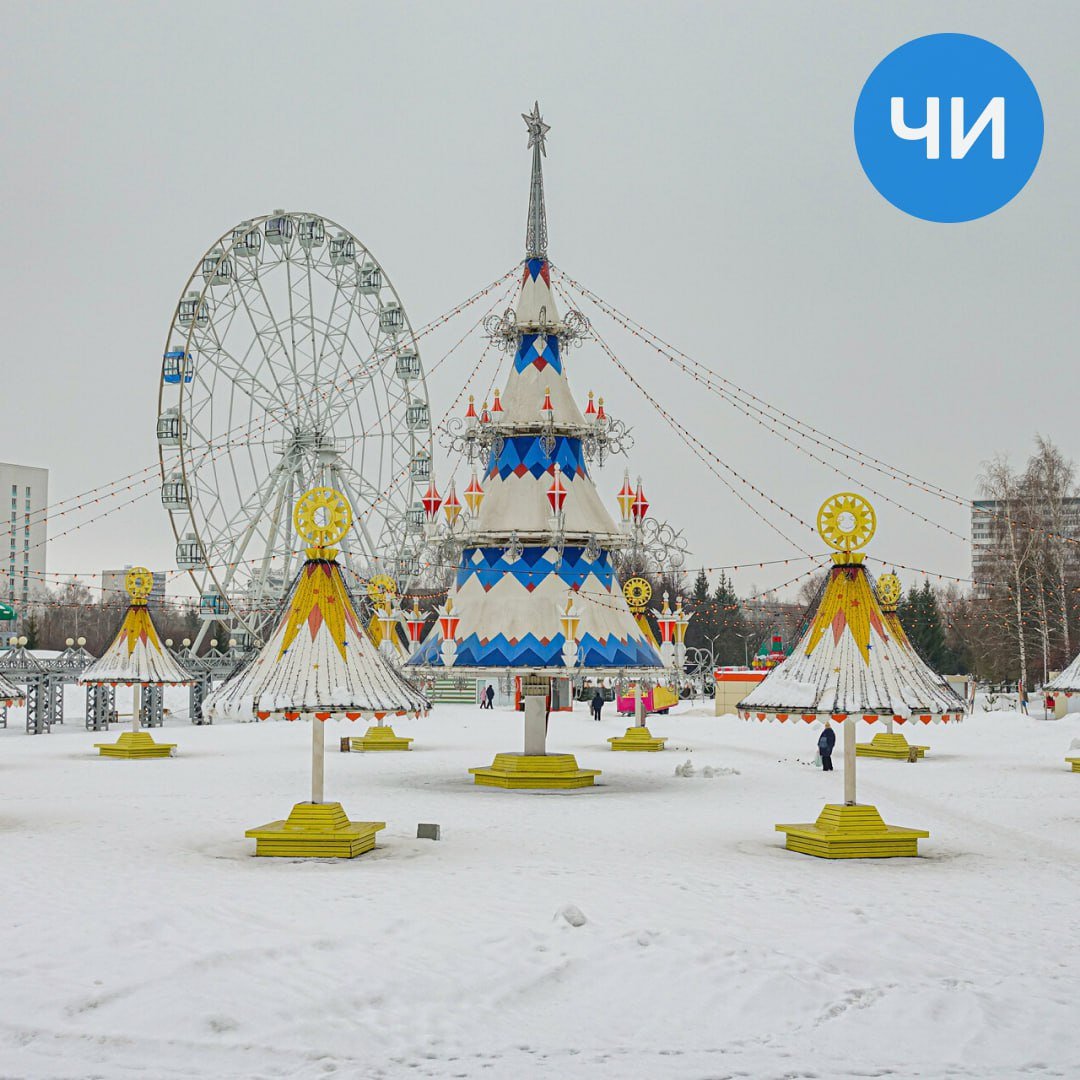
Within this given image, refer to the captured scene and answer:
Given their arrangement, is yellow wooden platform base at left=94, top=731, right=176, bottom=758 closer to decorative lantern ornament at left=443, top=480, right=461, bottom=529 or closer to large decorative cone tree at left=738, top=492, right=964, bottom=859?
decorative lantern ornament at left=443, top=480, right=461, bottom=529

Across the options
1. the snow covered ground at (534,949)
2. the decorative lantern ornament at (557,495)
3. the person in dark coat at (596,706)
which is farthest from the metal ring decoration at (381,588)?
the person in dark coat at (596,706)

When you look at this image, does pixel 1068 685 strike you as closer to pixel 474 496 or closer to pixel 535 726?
pixel 535 726

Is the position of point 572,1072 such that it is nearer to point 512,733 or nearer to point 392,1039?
point 392,1039

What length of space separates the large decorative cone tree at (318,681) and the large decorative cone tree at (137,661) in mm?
14077

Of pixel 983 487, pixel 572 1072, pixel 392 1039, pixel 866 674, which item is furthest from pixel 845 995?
pixel 983 487

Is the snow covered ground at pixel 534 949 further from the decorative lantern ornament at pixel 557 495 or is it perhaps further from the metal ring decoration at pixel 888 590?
the metal ring decoration at pixel 888 590

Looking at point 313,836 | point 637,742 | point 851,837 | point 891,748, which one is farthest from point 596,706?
point 313,836

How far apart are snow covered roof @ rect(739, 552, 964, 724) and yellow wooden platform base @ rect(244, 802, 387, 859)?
14.9ft

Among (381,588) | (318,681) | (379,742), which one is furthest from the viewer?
(381,588)

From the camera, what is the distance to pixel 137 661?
2833cm

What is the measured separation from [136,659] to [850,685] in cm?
1879

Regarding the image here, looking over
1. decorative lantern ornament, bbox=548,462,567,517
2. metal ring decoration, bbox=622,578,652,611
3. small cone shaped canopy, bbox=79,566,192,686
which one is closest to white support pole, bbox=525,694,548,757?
decorative lantern ornament, bbox=548,462,567,517

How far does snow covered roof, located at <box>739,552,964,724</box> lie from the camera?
13859 mm

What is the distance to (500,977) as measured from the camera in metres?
8.70
